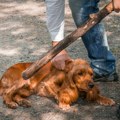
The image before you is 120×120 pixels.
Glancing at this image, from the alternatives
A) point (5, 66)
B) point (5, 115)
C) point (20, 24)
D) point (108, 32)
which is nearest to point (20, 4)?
point (20, 24)

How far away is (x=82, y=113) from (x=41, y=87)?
0.57 meters

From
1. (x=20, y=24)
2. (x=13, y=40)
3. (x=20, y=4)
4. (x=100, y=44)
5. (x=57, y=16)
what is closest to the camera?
(x=57, y=16)

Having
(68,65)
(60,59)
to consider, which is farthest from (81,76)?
(60,59)

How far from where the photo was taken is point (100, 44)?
4258 mm

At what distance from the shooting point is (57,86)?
12.6 ft

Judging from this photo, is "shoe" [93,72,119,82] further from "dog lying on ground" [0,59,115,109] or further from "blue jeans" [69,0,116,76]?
"dog lying on ground" [0,59,115,109]

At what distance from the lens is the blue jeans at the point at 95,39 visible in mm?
4020

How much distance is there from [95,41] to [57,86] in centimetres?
73

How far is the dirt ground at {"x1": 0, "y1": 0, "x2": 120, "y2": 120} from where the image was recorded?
12.1ft

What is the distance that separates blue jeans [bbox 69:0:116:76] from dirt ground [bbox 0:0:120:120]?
0.73 ft

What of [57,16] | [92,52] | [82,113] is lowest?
[82,113]

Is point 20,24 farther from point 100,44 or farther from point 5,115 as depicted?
point 5,115

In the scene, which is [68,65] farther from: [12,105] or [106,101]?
[12,105]

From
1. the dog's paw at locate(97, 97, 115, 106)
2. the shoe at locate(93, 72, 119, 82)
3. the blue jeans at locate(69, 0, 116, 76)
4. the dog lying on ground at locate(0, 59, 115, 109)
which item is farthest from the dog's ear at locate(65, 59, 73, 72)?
the shoe at locate(93, 72, 119, 82)
